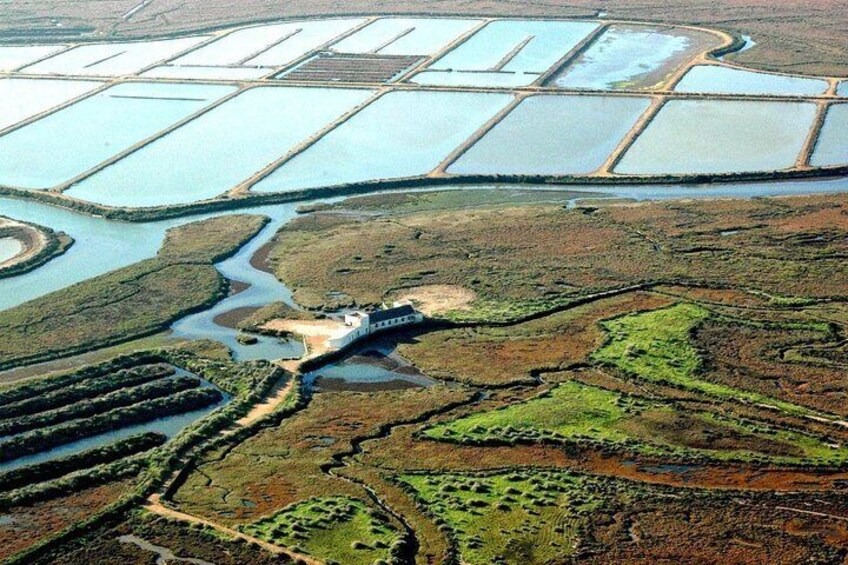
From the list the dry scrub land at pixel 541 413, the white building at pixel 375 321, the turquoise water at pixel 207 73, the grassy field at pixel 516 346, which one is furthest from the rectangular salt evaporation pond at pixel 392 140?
the grassy field at pixel 516 346

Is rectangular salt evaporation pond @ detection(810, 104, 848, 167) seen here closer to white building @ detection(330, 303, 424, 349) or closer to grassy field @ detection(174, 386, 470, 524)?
white building @ detection(330, 303, 424, 349)

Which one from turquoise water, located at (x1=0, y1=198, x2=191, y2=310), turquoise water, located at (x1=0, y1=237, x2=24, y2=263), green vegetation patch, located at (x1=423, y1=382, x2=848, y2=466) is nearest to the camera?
green vegetation patch, located at (x1=423, y1=382, x2=848, y2=466)

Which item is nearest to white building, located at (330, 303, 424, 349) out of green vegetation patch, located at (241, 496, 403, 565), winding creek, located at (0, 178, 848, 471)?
winding creek, located at (0, 178, 848, 471)

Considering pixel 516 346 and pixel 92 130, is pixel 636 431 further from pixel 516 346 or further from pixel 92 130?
pixel 92 130

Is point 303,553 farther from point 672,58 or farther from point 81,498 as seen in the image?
point 672,58

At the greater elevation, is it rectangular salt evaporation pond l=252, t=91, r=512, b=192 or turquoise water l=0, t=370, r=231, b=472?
rectangular salt evaporation pond l=252, t=91, r=512, b=192

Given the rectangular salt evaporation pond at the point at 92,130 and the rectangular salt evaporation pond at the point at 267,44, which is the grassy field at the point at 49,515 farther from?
the rectangular salt evaporation pond at the point at 267,44
